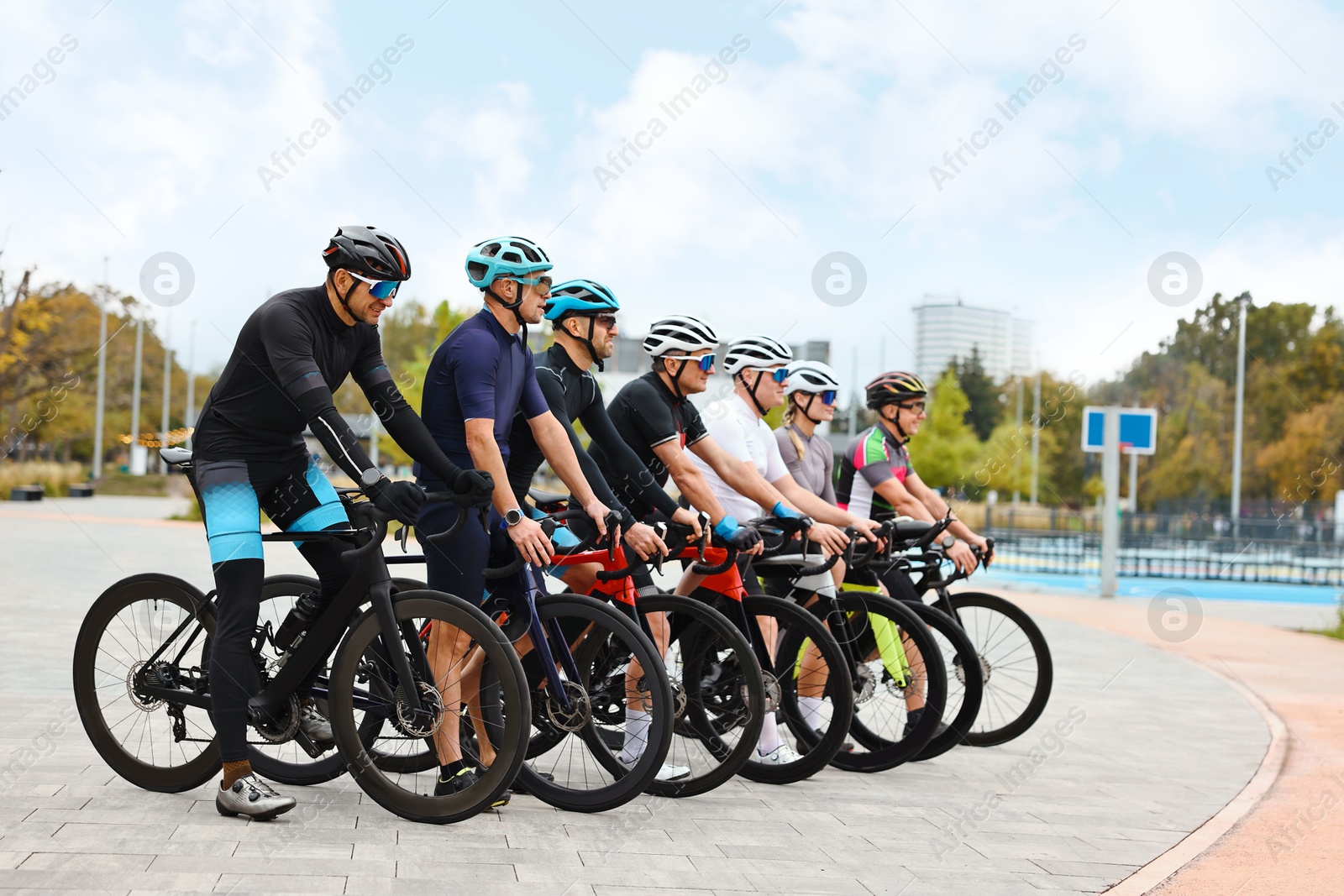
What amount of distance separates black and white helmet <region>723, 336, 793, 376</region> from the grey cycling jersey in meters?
0.50

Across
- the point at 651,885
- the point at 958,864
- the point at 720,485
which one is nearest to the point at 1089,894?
the point at 958,864

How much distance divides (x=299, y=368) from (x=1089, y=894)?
2926 millimetres

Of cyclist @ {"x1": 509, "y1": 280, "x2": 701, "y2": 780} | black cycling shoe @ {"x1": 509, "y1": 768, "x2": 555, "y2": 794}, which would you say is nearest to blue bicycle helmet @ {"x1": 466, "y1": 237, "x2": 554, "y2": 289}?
cyclist @ {"x1": 509, "y1": 280, "x2": 701, "y2": 780}

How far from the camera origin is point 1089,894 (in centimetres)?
395

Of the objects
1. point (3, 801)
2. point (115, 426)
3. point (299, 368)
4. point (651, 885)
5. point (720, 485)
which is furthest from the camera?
point (115, 426)

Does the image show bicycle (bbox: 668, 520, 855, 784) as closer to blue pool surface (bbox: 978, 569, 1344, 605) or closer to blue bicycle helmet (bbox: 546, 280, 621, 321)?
blue bicycle helmet (bbox: 546, 280, 621, 321)

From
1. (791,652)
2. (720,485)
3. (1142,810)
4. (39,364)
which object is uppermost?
(39,364)

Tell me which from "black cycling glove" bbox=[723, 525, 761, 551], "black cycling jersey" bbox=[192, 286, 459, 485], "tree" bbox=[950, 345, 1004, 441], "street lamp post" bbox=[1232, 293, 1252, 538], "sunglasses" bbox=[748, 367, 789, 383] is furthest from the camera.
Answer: "tree" bbox=[950, 345, 1004, 441]

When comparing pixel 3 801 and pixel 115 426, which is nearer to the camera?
pixel 3 801

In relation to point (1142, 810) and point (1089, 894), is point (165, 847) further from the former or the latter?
point (1142, 810)

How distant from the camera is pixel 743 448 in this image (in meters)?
5.87

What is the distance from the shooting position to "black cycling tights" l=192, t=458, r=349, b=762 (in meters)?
4.20

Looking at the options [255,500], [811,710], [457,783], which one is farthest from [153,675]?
[811,710]

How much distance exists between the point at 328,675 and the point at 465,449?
0.92m
